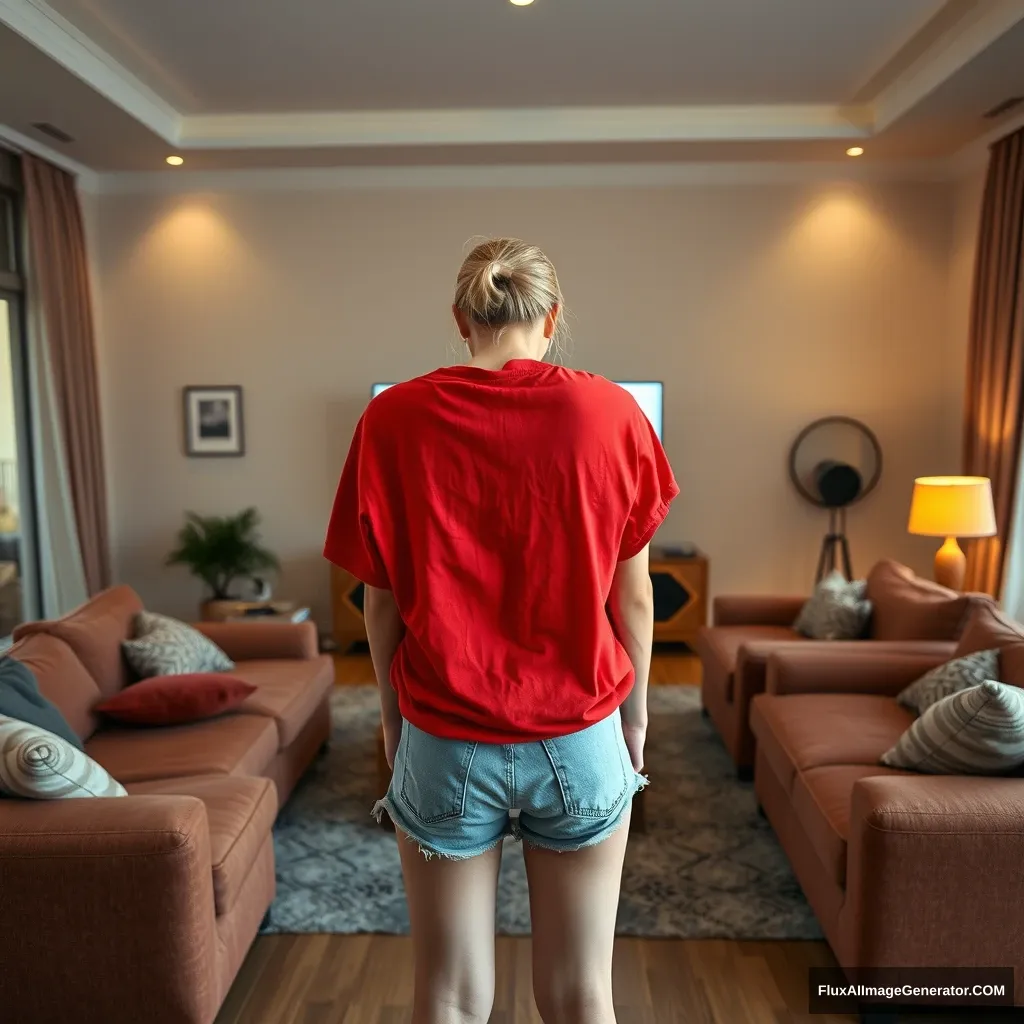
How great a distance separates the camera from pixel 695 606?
5352 mm

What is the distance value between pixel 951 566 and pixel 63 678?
368cm

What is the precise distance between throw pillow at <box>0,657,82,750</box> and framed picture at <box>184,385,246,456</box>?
3.33 metres

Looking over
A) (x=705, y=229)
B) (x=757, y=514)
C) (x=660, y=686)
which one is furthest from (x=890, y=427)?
(x=660, y=686)

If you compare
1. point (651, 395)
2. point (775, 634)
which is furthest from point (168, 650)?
point (651, 395)

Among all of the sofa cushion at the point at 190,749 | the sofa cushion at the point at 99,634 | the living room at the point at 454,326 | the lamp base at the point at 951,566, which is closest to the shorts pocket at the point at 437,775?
the living room at the point at 454,326

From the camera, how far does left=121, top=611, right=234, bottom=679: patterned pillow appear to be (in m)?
3.22

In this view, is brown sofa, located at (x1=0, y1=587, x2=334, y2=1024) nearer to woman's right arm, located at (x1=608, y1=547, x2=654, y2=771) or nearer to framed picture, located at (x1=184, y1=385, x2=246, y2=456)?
woman's right arm, located at (x1=608, y1=547, x2=654, y2=771)

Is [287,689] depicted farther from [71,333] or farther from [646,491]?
[71,333]

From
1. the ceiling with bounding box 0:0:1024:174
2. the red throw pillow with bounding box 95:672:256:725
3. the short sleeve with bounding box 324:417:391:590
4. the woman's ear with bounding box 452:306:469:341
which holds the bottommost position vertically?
the red throw pillow with bounding box 95:672:256:725

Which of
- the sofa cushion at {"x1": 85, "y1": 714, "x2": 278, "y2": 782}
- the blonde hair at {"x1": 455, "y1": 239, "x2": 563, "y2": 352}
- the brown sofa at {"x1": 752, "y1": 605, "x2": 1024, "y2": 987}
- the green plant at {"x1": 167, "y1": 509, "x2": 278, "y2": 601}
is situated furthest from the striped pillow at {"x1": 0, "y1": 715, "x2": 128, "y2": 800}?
the green plant at {"x1": 167, "y1": 509, "x2": 278, "y2": 601}

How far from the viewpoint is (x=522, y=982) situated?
233 cm

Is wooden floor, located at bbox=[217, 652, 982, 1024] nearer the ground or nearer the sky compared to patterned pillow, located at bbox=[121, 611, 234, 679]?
nearer the ground

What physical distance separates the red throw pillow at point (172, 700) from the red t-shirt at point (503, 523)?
1.97 m

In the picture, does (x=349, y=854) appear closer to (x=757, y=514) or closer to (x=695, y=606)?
(x=695, y=606)
